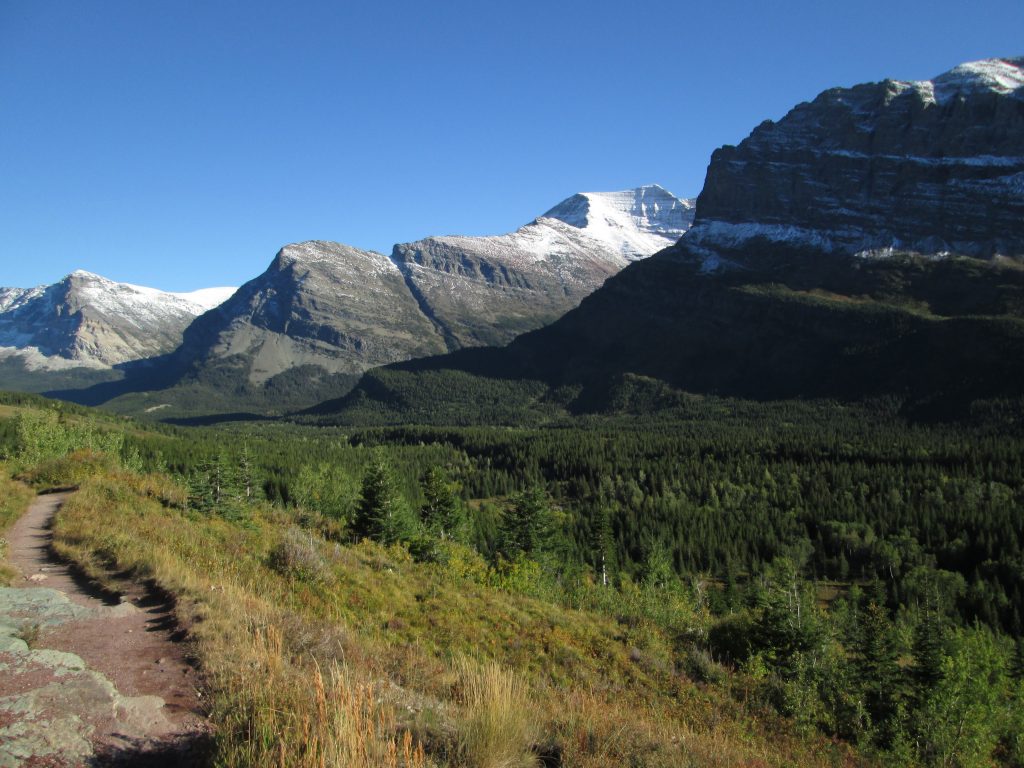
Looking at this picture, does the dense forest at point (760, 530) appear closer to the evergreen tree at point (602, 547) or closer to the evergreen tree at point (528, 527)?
the evergreen tree at point (528, 527)

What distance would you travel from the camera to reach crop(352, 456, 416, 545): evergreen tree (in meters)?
29.6

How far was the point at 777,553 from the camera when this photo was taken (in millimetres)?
82938

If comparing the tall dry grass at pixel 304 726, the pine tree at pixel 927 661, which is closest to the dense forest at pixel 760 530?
the pine tree at pixel 927 661

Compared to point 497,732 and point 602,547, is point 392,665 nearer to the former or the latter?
point 497,732

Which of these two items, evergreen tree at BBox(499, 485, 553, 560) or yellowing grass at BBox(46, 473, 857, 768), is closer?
yellowing grass at BBox(46, 473, 857, 768)

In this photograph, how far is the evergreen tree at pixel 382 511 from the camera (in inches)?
1166

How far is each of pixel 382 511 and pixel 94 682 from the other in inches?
1069

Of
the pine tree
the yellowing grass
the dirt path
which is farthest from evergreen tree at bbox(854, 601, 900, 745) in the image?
the dirt path

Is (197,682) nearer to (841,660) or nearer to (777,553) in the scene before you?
(841,660)

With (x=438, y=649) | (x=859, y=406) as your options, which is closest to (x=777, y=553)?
(x=438, y=649)

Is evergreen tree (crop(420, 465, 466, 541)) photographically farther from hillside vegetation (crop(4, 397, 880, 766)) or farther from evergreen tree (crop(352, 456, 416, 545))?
hillside vegetation (crop(4, 397, 880, 766))

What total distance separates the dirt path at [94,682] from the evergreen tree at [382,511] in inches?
727

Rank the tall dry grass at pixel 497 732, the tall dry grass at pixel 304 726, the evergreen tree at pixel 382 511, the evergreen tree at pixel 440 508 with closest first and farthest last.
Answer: the tall dry grass at pixel 304 726
the tall dry grass at pixel 497 732
the evergreen tree at pixel 382 511
the evergreen tree at pixel 440 508

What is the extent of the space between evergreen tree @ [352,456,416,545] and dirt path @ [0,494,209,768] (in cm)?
1846
